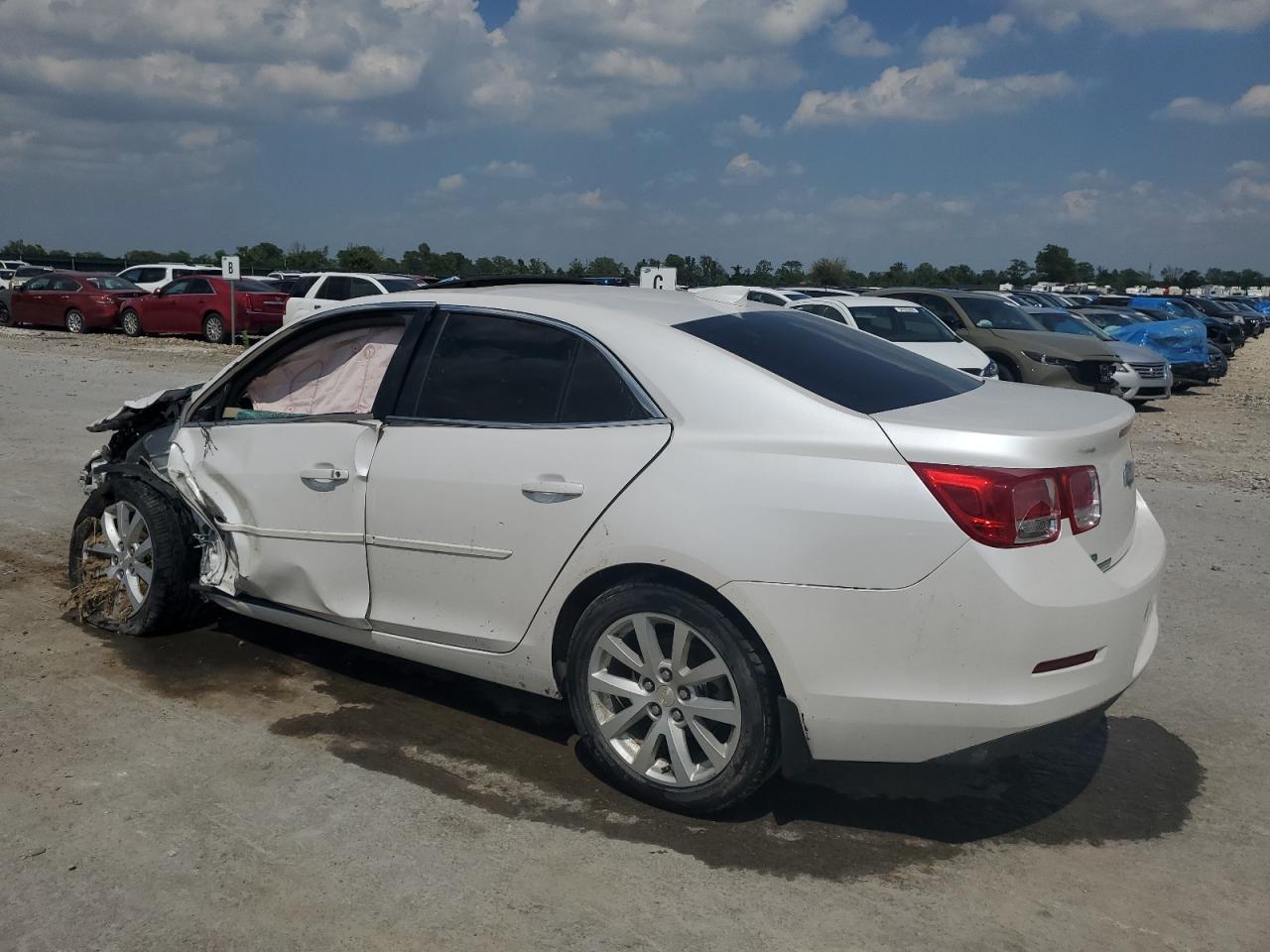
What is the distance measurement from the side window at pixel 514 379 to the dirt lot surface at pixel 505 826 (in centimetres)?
126

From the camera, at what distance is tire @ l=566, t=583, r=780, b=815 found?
3.57 meters

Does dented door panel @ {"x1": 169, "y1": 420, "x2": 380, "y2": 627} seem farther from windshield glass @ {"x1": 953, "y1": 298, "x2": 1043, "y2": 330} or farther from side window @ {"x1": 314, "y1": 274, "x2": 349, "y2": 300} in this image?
side window @ {"x1": 314, "y1": 274, "x2": 349, "y2": 300}

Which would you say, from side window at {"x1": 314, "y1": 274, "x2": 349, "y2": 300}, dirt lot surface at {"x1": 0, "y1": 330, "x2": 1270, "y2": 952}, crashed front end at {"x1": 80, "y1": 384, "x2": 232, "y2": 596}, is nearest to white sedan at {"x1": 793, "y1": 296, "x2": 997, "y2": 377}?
dirt lot surface at {"x1": 0, "y1": 330, "x2": 1270, "y2": 952}

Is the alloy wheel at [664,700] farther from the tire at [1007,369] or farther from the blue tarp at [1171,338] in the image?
the blue tarp at [1171,338]

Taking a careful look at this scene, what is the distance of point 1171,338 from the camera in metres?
22.0

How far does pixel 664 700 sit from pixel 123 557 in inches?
116

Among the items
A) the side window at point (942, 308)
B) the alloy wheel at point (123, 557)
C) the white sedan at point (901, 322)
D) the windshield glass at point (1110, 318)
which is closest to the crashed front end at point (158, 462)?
the alloy wheel at point (123, 557)

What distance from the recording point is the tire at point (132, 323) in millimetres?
27656

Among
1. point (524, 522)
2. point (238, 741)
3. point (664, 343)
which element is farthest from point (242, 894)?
point (664, 343)

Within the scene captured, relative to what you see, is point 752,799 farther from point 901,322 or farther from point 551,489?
point 901,322

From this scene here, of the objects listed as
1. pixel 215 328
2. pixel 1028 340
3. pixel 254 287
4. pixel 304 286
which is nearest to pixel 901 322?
pixel 1028 340

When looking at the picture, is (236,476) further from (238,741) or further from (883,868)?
(883,868)

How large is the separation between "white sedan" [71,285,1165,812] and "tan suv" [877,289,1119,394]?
12.7m

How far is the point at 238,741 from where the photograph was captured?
4332mm
